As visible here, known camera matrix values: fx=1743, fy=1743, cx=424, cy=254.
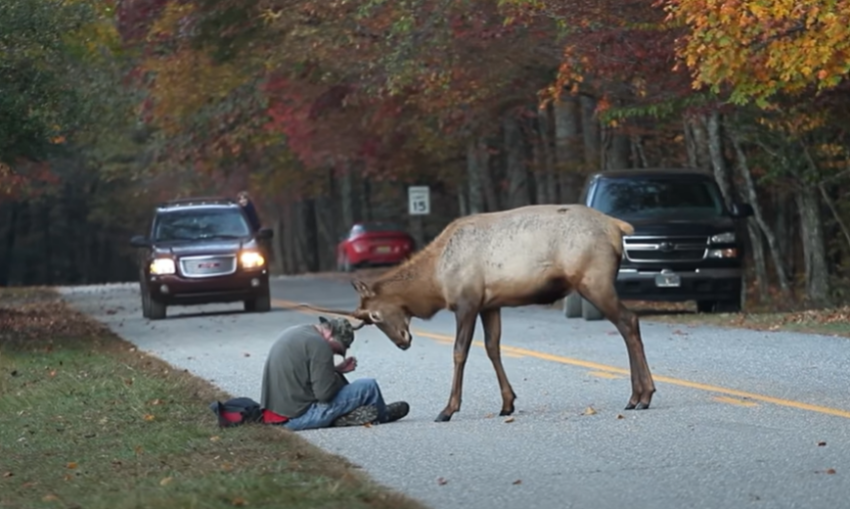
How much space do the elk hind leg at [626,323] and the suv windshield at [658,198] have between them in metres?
11.8

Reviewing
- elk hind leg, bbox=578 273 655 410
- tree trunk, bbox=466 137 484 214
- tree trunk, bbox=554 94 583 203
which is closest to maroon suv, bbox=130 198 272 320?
tree trunk, bbox=554 94 583 203

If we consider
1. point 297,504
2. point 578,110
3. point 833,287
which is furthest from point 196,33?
point 297,504

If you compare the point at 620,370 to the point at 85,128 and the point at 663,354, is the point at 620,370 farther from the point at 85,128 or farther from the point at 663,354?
the point at 85,128

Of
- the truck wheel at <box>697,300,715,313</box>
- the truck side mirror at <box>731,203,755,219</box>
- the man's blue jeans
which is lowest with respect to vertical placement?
the truck wheel at <box>697,300,715,313</box>

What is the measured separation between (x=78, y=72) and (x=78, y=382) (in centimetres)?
1961

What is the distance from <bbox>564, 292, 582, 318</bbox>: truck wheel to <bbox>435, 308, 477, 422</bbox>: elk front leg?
11.9m

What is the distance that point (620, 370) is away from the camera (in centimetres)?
1675

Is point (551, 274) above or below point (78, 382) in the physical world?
above

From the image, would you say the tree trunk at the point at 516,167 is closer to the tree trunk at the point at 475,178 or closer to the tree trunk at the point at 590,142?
the tree trunk at the point at 475,178

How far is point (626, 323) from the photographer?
1352cm

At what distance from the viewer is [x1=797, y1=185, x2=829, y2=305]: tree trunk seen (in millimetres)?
31609

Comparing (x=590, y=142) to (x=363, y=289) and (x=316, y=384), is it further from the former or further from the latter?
(x=316, y=384)

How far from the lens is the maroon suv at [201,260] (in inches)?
1169

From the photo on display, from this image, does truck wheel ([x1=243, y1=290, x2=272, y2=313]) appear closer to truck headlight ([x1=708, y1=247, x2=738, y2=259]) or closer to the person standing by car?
the person standing by car
